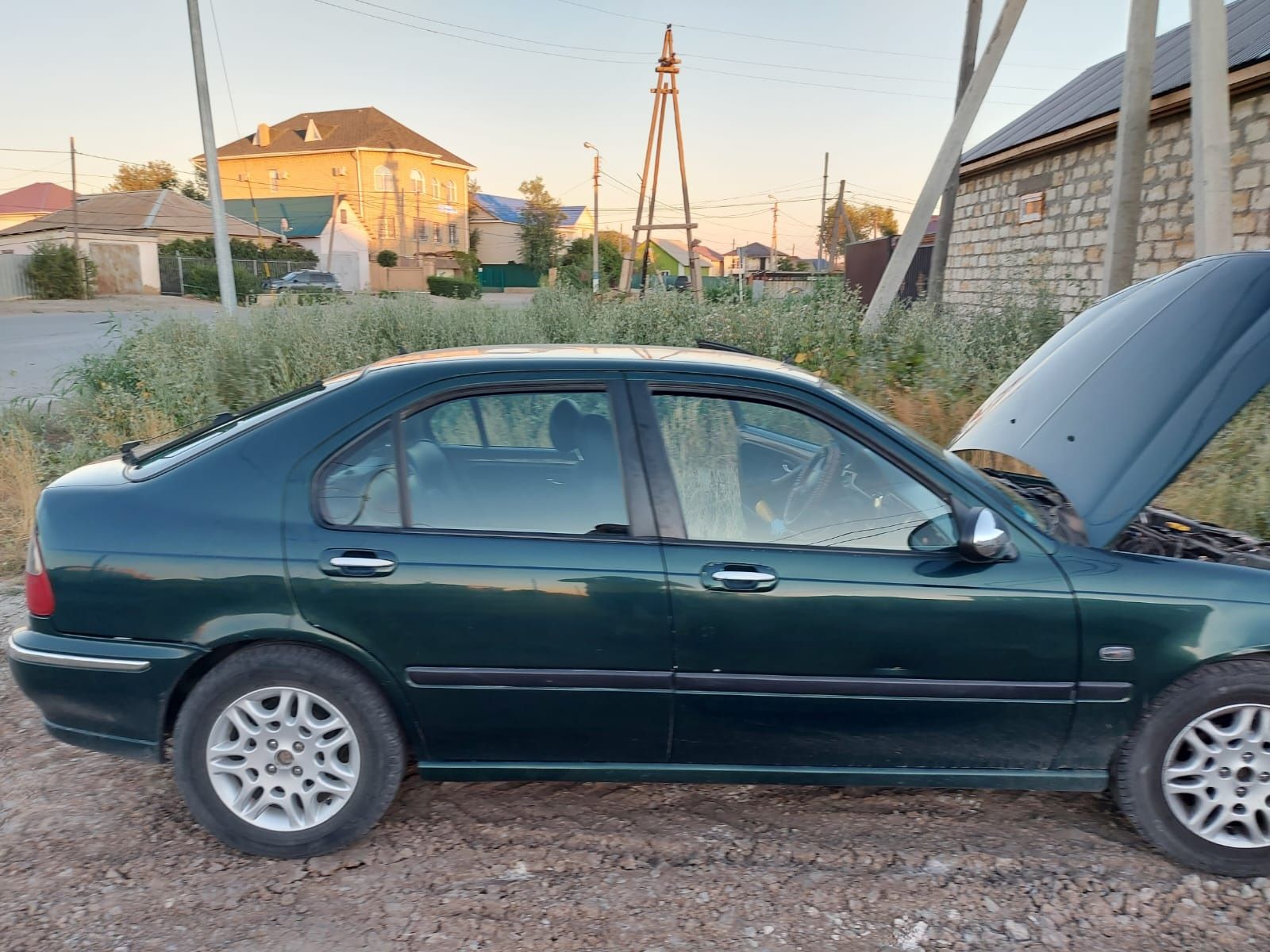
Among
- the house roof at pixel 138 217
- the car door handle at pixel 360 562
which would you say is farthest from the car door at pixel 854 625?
the house roof at pixel 138 217

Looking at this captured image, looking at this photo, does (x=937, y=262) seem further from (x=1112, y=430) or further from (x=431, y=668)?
(x=431, y=668)

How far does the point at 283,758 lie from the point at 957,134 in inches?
415

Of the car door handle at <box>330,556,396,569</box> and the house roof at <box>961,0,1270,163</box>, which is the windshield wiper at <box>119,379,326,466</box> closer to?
the car door handle at <box>330,556,396,569</box>

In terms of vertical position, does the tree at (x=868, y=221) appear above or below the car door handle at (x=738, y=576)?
above

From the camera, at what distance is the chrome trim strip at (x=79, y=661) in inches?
115

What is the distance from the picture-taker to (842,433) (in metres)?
3.08

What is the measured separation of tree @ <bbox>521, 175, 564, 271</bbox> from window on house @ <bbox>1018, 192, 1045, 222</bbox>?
184ft

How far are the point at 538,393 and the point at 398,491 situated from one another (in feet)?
1.82

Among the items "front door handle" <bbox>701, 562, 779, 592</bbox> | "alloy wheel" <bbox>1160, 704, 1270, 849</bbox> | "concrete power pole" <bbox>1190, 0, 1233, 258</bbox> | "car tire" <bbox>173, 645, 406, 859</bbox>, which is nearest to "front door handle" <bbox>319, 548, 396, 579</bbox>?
"car tire" <bbox>173, 645, 406, 859</bbox>

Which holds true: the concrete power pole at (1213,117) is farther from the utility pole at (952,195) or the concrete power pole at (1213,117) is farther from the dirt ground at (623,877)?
the utility pole at (952,195)

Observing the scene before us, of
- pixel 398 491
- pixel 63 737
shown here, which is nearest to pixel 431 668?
pixel 398 491

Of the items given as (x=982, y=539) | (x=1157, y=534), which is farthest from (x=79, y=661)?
(x=1157, y=534)

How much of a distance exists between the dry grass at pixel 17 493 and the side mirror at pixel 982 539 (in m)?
5.82

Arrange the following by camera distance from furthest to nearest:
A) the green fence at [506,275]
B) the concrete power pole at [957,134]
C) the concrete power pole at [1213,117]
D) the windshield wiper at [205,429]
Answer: the green fence at [506,275]
the concrete power pole at [957,134]
the concrete power pole at [1213,117]
the windshield wiper at [205,429]
